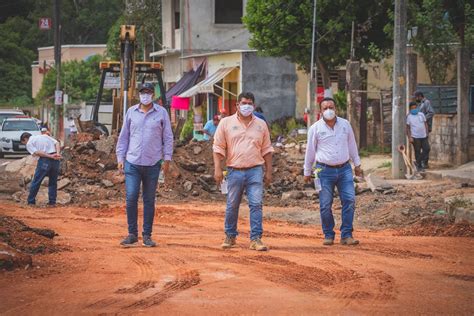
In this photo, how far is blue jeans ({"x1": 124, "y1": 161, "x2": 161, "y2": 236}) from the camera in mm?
13250

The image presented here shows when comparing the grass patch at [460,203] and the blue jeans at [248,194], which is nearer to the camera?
the blue jeans at [248,194]

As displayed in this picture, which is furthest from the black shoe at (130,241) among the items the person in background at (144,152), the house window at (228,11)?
the house window at (228,11)

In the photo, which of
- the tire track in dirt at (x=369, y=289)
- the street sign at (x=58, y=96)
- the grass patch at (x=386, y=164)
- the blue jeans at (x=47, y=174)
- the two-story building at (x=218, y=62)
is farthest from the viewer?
the street sign at (x=58, y=96)

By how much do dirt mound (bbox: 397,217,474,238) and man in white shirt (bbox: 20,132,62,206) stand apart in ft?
26.7

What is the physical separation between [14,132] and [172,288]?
35.0 metres

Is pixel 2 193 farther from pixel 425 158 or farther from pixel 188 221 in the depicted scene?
pixel 425 158

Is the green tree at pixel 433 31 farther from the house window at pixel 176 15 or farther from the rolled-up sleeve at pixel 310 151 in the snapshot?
the house window at pixel 176 15

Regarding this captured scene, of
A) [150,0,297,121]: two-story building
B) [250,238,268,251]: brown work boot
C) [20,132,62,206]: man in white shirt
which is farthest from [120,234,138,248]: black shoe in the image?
[150,0,297,121]: two-story building

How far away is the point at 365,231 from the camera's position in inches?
631

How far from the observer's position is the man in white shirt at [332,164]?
44.0 ft

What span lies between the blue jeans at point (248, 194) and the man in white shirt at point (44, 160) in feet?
28.8

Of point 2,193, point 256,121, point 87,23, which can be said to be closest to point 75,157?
point 2,193

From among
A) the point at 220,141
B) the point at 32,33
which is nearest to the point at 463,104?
the point at 220,141

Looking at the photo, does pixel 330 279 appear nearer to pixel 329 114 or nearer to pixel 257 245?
pixel 257 245
